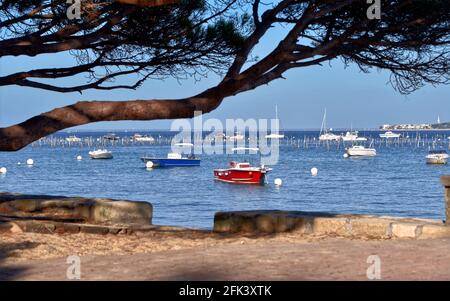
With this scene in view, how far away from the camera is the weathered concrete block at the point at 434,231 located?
8.35m

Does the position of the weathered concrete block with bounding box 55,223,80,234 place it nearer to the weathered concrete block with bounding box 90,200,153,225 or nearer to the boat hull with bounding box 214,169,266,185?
the weathered concrete block with bounding box 90,200,153,225

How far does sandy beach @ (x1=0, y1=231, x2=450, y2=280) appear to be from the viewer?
19.6ft

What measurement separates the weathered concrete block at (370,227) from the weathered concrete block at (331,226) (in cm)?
9

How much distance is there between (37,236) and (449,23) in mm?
5319

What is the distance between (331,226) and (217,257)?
7.97 feet

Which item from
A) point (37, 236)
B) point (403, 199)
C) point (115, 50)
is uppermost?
point (115, 50)

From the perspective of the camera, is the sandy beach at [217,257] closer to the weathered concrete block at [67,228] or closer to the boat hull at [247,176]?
the weathered concrete block at [67,228]

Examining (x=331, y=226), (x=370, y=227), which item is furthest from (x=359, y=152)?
(x=370, y=227)

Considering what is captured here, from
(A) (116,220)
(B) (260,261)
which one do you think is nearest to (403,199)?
(A) (116,220)

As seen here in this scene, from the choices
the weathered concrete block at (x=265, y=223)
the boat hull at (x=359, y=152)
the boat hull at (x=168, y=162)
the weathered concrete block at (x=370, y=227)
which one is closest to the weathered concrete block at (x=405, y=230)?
the weathered concrete block at (x=370, y=227)
